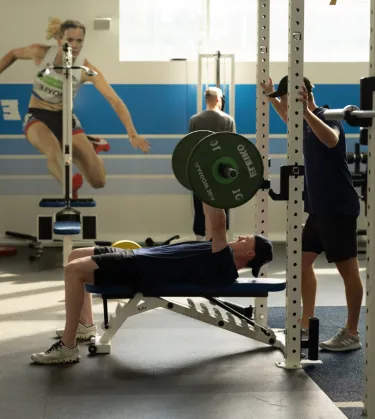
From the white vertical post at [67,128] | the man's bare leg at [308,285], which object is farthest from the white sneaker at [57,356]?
the white vertical post at [67,128]

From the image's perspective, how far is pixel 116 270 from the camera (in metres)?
4.00

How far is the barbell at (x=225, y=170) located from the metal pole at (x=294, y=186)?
227 mm

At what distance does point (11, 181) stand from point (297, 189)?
→ 17.5 feet

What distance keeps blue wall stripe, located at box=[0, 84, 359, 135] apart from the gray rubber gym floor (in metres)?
3.65

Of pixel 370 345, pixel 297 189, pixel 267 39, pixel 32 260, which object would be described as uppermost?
pixel 267 39

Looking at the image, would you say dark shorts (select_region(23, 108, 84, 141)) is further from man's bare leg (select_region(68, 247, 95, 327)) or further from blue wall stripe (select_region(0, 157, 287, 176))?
man's bare leg (select_region(68, 247, 95, 327))

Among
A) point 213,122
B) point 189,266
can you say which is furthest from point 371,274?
point 213,122

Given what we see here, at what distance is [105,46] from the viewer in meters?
8.52

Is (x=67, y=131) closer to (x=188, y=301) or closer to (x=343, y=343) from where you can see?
(x=188, y=301)

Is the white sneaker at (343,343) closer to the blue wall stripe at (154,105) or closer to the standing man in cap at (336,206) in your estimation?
the standing man in cap at (336,206)

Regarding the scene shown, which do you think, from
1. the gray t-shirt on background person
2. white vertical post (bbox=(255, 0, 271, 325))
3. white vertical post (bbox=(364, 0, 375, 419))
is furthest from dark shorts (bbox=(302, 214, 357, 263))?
the gray t-shirt on background person

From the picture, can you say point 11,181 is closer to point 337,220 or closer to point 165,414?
point 337,220

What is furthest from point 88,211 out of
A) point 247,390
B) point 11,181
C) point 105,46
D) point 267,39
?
point 247,390

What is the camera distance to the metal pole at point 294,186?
379 centimetres
